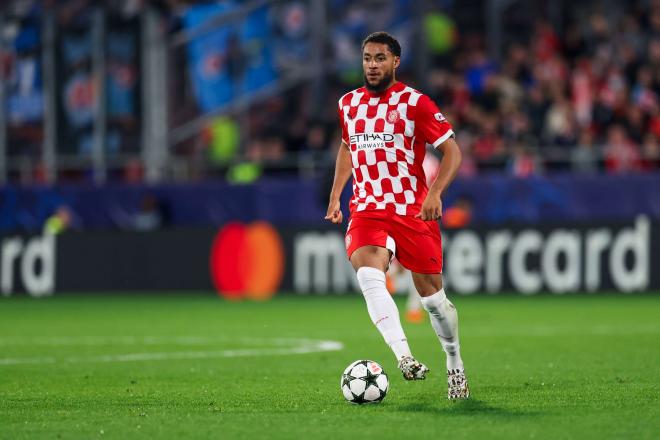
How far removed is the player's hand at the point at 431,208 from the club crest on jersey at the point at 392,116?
0.64 metres

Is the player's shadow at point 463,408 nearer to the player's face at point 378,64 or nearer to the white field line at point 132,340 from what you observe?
the player's face at point 378,64

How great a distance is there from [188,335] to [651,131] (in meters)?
10.1

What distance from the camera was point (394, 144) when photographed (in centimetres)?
830

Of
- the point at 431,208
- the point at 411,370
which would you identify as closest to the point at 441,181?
the point at 431,208

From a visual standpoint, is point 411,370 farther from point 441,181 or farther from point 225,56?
point 225,56

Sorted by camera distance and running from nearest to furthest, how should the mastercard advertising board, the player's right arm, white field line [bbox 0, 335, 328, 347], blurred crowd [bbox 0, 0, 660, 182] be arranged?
the player's right arm
white field line [bbox 0, 335, 328, 347]
the mastercard advertising board
blurred crowd [bbox 0, 0, 660, 182]

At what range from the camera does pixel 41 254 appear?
73.3 ft

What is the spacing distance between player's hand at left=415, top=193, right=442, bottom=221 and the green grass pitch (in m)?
1.12

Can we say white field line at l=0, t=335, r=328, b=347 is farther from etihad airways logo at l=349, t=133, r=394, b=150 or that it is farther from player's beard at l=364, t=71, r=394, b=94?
player's beard at l=364, t=71, r=394, b=94

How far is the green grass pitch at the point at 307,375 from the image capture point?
7.07 metres

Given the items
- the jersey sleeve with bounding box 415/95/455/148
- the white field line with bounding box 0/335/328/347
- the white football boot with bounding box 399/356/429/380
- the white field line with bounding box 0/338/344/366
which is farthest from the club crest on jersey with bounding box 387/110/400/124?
the white field line with bounding box 0/335/328/347

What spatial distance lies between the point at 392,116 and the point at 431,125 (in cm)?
26

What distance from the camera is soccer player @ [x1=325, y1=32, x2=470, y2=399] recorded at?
8180 millimetres

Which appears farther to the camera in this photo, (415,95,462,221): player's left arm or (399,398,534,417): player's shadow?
(415,95,462,221): player's left arm
